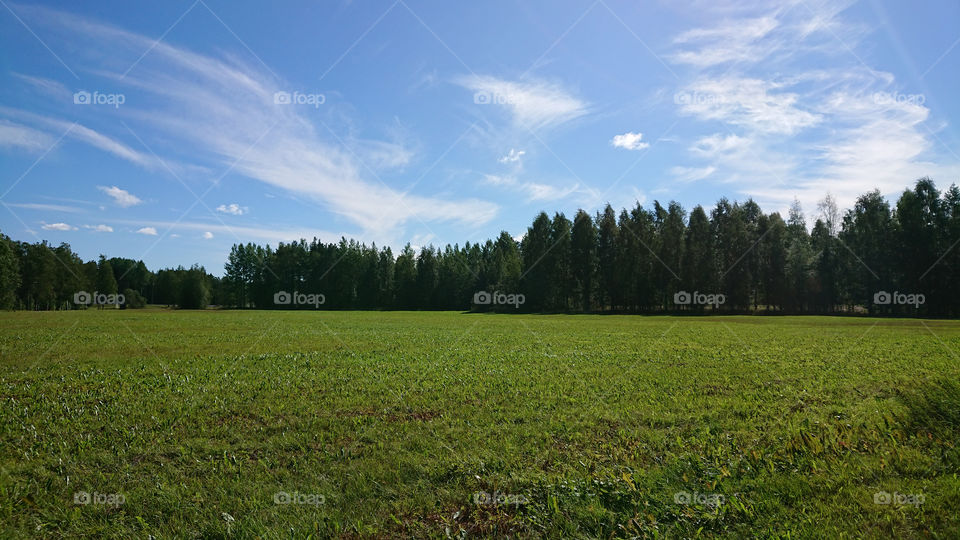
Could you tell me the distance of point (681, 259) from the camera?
253 feet

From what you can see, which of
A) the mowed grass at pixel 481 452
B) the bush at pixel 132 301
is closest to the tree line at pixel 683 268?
the bush at pixel 132 301

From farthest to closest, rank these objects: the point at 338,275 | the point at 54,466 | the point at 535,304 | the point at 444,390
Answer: the point at 338,275 → the point at 535,304 → the point at 444,390 → the point at 54,466

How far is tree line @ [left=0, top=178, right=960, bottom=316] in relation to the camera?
65.0 metres

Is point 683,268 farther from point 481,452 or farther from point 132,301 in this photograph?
point 132,301

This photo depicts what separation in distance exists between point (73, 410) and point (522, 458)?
10195 mm

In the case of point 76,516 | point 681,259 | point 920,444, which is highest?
point 681,259

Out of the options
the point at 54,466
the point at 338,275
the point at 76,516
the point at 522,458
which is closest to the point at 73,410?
the point at 54,466

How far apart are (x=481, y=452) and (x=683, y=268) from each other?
254 ft

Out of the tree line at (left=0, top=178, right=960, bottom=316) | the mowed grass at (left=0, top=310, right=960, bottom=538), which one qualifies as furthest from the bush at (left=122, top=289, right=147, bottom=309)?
the mowed grass at (left=0, top=310, right=960, bottom=538)

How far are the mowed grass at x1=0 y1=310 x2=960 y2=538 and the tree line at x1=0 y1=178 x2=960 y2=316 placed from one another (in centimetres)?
6537

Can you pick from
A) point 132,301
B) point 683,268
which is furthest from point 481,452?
point 132,301

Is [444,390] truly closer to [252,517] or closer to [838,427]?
[252,517]

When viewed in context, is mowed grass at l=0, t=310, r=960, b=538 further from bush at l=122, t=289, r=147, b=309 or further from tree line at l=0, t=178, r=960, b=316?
bush at l=122, t=289, r=147, b=309

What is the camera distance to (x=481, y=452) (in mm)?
7480
